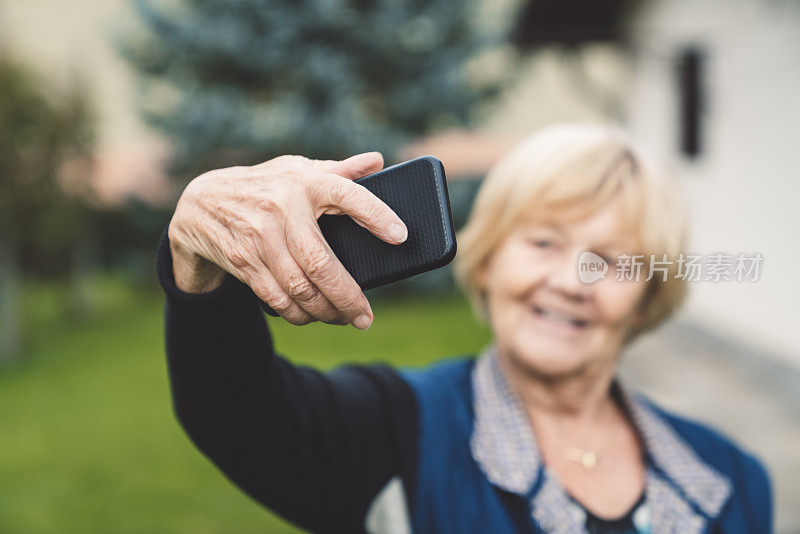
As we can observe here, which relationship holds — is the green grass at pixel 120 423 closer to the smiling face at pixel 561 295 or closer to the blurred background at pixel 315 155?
the blurred background at pixel 315 155

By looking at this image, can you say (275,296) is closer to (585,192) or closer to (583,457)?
(585,192)

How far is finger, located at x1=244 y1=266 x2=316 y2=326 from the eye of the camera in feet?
2.79

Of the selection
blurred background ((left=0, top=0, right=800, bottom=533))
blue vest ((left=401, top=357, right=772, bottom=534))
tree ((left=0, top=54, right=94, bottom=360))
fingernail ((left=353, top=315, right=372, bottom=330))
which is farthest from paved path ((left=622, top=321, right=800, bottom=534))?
tree ((left=0, top=54, right=94, bottom=360))

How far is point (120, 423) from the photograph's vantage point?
215 inches

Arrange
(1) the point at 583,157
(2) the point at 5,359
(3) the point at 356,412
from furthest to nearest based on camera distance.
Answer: (2) the point at 5,359, (1) the point at 583,157, (3) the point at 356,412

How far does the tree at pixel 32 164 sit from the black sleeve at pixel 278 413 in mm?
6559

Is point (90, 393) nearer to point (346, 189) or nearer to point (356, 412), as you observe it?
point (356, 412)

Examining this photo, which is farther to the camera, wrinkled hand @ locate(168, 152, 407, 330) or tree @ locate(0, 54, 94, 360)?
tree @ locate(0, 54, 94, 360)

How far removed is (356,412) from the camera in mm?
1409

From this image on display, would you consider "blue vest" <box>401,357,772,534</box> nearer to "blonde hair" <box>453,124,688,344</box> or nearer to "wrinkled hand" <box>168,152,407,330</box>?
"blonde hair" <box>453,124,688,344</box>

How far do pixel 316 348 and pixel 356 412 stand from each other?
6131 mm

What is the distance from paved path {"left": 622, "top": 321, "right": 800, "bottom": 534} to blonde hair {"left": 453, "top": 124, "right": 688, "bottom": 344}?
2.46m

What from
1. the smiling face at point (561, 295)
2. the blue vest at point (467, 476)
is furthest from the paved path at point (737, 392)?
the smiling face at point (561, 295)

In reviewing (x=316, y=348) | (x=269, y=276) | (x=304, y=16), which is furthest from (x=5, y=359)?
(x=269, y=276)
